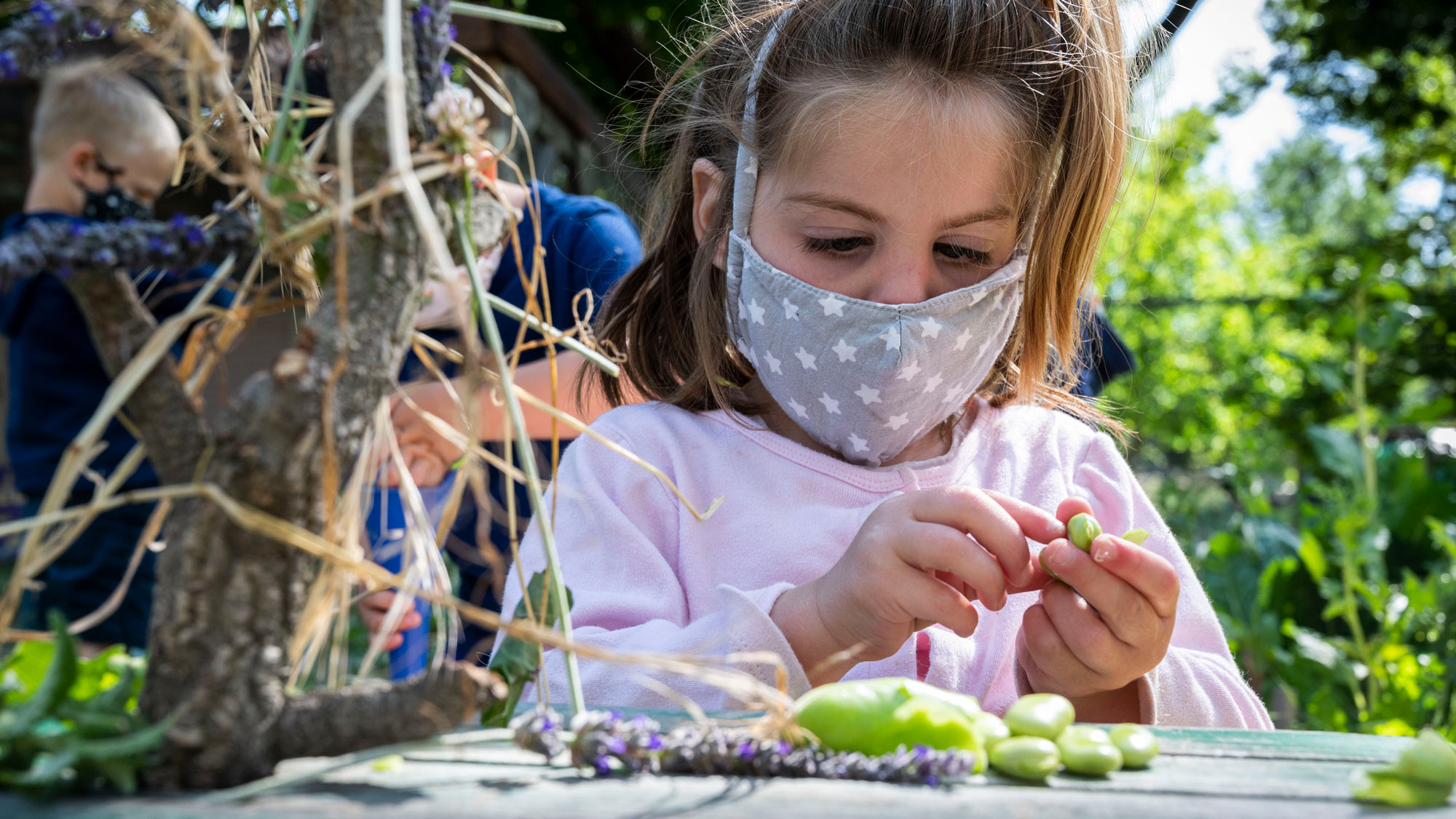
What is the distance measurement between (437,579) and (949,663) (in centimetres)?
85

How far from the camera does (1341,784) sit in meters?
0.60

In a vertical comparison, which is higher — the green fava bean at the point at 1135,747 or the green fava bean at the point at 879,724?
the green fava bean at the point at 879,724

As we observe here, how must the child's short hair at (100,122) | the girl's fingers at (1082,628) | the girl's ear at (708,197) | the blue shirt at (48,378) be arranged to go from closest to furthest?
the girl's fingers at (1082,628) → the girl's ear at (708,197) → the blue shirt at (48,378) → the child's short hair at (100,122)

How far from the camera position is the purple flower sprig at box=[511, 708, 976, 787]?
0.56 metres

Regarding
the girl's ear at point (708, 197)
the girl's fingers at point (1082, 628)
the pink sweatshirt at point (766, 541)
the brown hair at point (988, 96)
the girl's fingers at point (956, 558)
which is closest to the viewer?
the girl's fingers at point (956, 558)

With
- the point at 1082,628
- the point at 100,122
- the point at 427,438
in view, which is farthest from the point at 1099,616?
the point at 100,122

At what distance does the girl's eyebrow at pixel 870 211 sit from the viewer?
127 centimetres

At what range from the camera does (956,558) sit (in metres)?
0.89

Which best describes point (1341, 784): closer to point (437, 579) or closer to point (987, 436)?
point (437, 579)

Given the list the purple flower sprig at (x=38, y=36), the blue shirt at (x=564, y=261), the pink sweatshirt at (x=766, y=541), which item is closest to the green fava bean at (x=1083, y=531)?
the pink sweatshirt at (x=766, y=541)

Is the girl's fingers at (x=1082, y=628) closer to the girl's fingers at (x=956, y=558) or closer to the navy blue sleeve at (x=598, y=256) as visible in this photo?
the girl's fingers at (x=956, y=558)

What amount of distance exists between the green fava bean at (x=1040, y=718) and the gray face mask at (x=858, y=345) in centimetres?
65

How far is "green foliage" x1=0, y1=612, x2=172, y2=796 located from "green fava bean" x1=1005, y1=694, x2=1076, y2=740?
45 centimetres

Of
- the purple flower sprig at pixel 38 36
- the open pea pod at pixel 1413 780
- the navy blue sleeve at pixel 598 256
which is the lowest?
the open pea pod at pixel 1413 780
